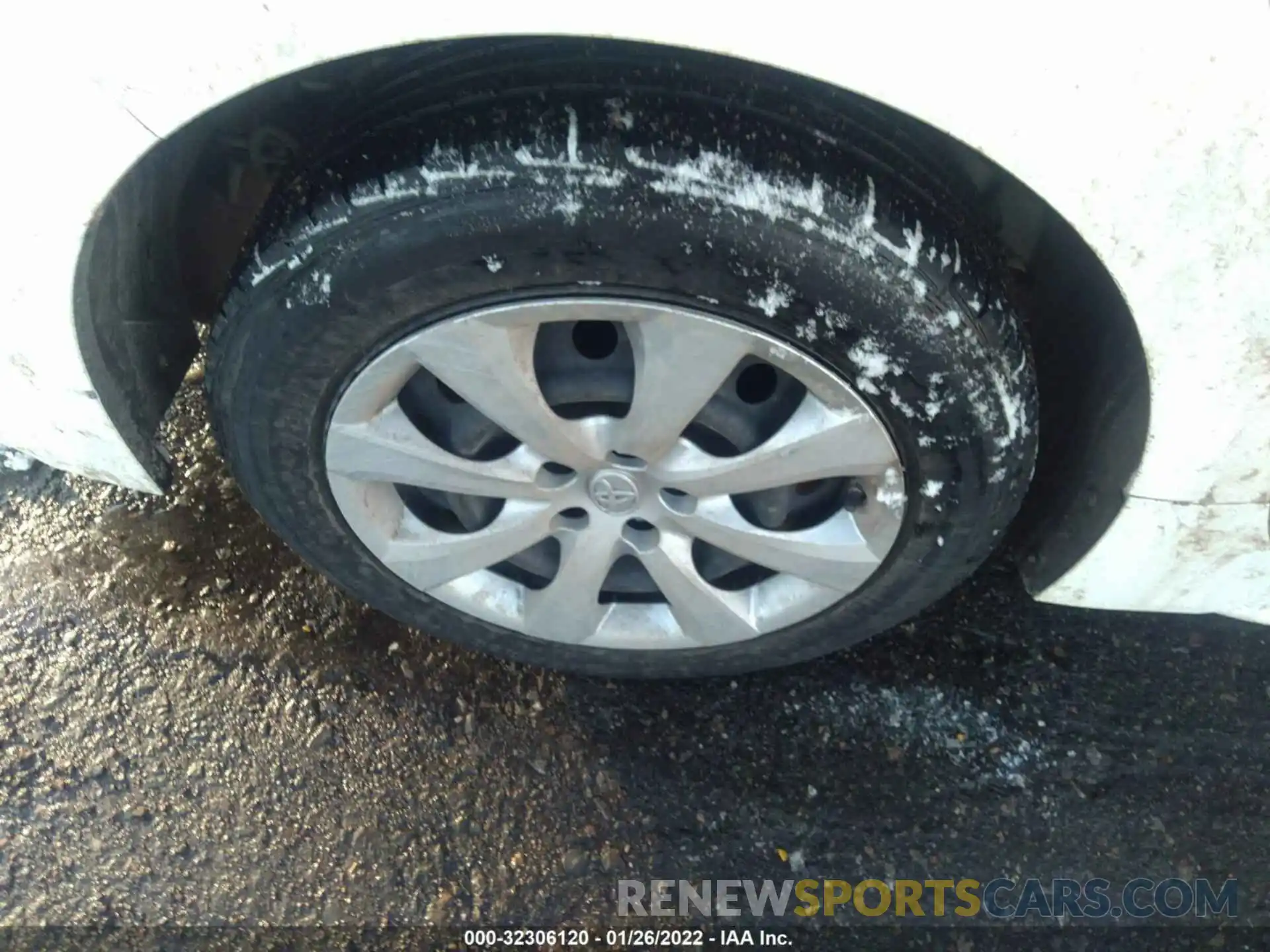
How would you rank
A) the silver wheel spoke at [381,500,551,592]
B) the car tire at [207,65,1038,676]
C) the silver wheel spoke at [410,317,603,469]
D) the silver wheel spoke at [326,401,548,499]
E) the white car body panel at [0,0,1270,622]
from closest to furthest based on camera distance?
the white car body panel at [0,0,1270,622]
the car tire at [207,65,1038,676]
the silver wheel spoke at [410,317,603,469]
the silver wheel spoke at [326,401,548,499]
the silver wheel spoke at [381,500,551,592]

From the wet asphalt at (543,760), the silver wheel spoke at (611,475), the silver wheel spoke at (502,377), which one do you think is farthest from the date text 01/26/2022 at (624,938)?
the silver wheel spoke at (502,377)

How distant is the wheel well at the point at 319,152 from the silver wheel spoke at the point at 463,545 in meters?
0.41

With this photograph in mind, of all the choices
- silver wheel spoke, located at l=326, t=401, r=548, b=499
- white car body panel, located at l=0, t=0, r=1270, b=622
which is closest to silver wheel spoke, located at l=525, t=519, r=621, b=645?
silver wheel spoke, located at l=326, t=401, r=548, b=499

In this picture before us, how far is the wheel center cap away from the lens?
1.30 m

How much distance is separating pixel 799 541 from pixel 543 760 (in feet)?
2.24

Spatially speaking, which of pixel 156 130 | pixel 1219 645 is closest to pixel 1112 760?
pixel 1219 645

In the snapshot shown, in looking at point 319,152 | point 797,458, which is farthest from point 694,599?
point 319,152

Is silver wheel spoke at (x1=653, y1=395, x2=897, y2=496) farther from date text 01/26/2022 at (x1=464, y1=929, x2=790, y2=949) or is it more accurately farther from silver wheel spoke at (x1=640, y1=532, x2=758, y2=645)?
date text 01/26/2022 at (x1=464, y1=929, x2=790, y2=949)

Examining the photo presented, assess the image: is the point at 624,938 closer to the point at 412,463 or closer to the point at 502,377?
the point at 412,463

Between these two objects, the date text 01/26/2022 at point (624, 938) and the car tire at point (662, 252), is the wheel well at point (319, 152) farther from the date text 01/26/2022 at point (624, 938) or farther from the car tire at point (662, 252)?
the date text 01/26/2022 at point (624, 938)

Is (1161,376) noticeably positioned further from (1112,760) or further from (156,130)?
(156,130)

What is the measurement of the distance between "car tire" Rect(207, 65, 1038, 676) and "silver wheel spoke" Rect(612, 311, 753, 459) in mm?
25

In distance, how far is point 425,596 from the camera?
1553 millimetres

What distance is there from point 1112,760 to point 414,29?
1615mm
